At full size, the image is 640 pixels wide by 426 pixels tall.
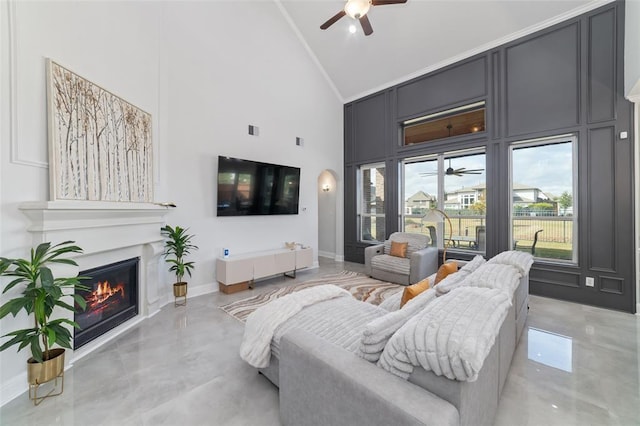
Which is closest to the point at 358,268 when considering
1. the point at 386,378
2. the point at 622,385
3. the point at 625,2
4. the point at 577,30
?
the point at 622,385

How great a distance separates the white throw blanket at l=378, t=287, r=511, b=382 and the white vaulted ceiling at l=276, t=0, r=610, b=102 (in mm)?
4797

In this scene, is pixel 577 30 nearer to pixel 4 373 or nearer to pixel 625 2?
pixel 625 2

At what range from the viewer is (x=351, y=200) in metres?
6.54

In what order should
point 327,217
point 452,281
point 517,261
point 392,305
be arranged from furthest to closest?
point 327,217 < point 517,261 < point 392,305 < point 452,281

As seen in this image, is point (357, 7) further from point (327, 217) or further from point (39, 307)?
point (327, 217)

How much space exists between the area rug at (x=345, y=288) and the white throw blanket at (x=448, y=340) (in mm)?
2446

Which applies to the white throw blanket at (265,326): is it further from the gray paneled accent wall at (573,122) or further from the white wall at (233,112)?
the gray paneled accent wall at (573,122)

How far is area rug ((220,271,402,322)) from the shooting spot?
3.48 metres

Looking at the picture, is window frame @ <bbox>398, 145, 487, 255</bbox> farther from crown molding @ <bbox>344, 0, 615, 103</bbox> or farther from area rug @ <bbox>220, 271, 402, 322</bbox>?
crown molding @ <bbox>344, 0, 615, 103</bbox>

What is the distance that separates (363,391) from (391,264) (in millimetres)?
3687

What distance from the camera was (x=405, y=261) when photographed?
4512 mm

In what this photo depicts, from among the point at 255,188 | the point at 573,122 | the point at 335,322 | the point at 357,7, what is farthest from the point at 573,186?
the point at 255,188

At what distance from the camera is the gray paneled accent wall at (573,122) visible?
339 cm

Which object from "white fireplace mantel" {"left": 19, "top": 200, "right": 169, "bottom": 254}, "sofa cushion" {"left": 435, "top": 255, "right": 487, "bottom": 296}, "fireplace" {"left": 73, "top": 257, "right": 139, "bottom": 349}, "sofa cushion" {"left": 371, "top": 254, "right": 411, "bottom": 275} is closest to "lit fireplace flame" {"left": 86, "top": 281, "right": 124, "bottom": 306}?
"fireplace" {"left": 73, "top": 257, "right": 139, "bottom": 349}
